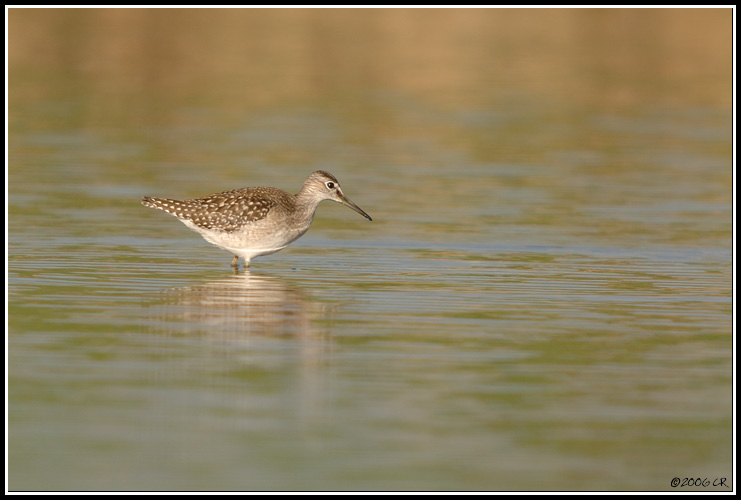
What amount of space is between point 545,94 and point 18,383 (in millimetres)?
Result: 29504

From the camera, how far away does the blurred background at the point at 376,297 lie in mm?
8758

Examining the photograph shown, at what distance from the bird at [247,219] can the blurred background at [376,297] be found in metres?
0.37

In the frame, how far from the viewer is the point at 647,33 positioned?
2159 inches

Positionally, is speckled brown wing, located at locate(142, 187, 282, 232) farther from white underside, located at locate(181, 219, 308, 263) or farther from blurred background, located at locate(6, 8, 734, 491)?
blurred background, located at locate(6, 8, 734, 491)

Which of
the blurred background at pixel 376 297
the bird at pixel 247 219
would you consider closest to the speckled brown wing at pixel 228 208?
the bird at pixel 247 219

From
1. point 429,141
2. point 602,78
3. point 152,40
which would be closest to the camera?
point 429,141

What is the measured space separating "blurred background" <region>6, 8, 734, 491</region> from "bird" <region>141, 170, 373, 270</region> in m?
0.37

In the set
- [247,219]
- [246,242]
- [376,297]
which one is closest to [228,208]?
[247,219]

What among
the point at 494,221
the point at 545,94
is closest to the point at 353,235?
the point at 494,221

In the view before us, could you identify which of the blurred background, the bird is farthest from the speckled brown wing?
the blurred background

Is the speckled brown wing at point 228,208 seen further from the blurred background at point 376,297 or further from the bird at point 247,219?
the blurred background at point 376,297

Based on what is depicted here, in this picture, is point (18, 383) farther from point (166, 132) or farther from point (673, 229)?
point (166, 132)

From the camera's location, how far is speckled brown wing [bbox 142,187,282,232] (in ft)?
51.0

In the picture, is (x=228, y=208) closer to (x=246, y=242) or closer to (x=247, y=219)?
(x=247, y=219)
